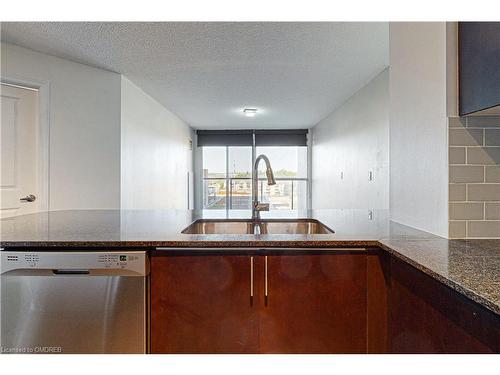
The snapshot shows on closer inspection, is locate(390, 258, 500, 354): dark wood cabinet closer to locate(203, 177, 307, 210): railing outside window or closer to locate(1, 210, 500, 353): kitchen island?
locate(1, 210, 500, 353): kitchen island

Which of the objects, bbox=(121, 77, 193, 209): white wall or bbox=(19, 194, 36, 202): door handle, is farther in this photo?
bbox=(121, 77, 193, 209): white wall

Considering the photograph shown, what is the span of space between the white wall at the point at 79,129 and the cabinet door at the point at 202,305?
254cm

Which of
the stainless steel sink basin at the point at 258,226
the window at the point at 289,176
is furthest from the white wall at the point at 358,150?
the stainless steel sink basin at the point at 258,226

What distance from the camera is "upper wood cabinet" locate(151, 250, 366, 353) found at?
134 centimetres

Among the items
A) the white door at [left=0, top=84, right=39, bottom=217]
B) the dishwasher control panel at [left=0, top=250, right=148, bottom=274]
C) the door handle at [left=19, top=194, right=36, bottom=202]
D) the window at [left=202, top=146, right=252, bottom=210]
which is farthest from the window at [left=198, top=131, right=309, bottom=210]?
the dishwasher control panel at [left=0, top=250, right=148, bottom=274]

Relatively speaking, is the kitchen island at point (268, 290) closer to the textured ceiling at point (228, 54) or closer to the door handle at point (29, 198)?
the textured ceiling at point (228, 54)

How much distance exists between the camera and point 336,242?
4.40ft

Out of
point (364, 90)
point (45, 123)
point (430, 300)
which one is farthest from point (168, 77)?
point (430, 300)

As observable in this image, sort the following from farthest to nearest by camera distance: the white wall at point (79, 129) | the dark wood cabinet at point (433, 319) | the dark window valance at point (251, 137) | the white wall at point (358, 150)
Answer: the dark window valance at point (251, 137)
the white wall at point (358, 150)
the white wall at point (79, 129)
the dark wood cabinet at point (433, 319)

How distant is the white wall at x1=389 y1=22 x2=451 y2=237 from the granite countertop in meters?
0.11

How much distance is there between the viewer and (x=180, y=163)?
6805mm

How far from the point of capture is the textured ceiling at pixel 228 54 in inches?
107

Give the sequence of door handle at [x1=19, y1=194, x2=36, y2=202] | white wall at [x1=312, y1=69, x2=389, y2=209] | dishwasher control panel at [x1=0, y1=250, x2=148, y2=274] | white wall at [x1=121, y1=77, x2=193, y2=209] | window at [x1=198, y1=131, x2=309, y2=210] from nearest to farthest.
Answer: dishwasher control panel at [x1=0, y1=250, x2=148, y2=274] < door handle at [x1=19, y1=194, x2=36, y2=202] < white wall at [x1=312, y1=69, x2=389, y2=209] < white wall at [x1=121, y1=77, x2=193, y2=209] < window at [x1=198, y1=131, x2=309, y2=210]

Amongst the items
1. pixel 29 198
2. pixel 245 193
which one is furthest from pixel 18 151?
pixel 245 193
